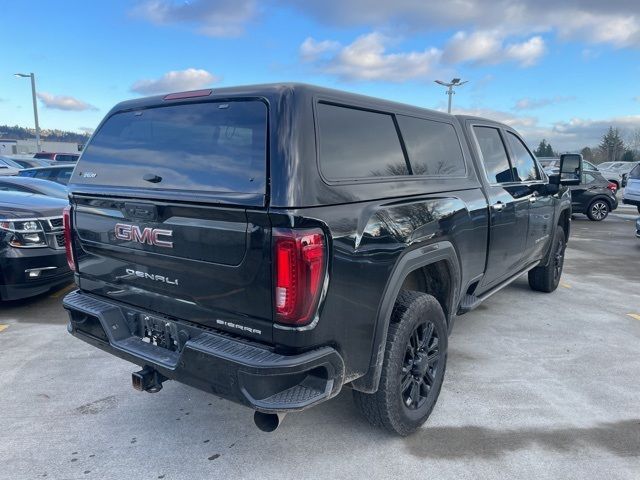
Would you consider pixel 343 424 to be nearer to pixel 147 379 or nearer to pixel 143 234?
pixel 147 379

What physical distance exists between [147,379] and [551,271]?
5.16 meters

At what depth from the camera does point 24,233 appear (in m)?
5.00

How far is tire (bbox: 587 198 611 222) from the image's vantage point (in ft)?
49.0

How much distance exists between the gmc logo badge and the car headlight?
2954 millimetres

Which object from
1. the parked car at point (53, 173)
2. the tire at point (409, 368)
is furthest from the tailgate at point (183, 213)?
the parked car at point (53, 173)

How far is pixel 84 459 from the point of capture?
9.02 ft

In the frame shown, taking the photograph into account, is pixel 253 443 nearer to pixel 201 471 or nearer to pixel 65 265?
pixel 201 471

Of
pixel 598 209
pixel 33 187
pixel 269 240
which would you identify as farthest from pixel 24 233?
pixel 598 209

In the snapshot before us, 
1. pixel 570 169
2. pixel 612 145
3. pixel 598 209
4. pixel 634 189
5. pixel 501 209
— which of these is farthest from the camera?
pixel 612 145

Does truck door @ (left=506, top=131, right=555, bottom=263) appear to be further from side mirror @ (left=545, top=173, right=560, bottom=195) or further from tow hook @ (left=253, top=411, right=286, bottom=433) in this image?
tow hook @ (left=253, top=411, right=286, bottom=433)

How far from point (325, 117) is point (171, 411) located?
224cm

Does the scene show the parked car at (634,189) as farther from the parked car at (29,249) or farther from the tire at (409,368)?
the parked car at (29,249)

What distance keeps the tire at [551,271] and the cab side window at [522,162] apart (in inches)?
41.4

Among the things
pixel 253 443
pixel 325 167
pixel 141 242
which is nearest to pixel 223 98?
pixel 325 167
